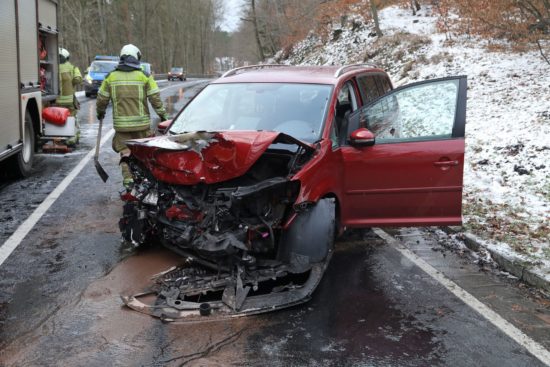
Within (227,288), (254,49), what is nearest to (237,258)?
(227,288)

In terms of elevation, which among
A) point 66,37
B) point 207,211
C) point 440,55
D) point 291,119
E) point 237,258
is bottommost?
point 237,258

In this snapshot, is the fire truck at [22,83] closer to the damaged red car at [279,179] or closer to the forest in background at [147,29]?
the damaged red car at [279,179]

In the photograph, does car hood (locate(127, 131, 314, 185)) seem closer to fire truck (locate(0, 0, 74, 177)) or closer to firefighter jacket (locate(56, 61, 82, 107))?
fire truck (locate(0, 0, 74, 177))

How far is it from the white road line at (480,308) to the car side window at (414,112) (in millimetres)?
1212

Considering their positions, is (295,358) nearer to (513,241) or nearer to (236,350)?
(236,350)

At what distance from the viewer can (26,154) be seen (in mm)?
8969

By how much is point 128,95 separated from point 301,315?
4.03 meters

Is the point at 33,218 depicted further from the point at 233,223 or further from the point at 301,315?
the point at 301,315

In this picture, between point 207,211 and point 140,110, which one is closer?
point 207,211

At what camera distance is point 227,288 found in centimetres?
414

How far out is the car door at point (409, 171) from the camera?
511cm

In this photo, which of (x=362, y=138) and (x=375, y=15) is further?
(x=375, y=15)

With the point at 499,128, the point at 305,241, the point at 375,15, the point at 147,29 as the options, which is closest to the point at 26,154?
the point at 305,241

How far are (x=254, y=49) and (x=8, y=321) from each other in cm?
6575
